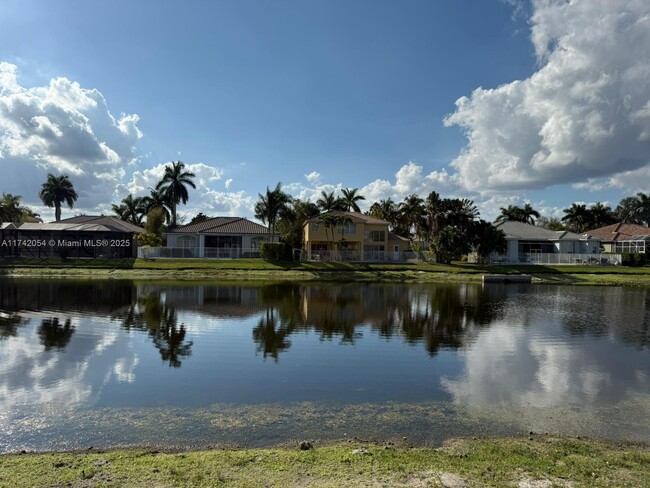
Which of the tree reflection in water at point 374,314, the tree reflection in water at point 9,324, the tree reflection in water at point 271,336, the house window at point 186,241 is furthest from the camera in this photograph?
the house window at point 186,241

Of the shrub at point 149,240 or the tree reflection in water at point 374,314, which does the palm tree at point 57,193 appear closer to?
the shrub at point 149,240

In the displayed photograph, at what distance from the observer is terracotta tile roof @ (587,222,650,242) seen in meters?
71.8

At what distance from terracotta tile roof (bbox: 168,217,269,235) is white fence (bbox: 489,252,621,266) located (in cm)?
3295

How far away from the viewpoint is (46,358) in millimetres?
13805

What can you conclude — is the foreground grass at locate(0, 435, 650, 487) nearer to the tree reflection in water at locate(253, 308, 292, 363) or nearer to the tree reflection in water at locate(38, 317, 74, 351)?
the tree reflection in water at locate(253, 308, 292, 363)

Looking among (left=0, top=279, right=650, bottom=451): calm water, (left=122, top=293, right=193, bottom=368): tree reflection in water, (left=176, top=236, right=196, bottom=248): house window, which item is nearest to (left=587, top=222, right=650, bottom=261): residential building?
(left=0, top=279, right=650, bottom=451): calm water

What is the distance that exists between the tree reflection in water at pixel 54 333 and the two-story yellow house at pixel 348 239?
4186 cm

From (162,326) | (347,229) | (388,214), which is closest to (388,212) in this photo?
(388,214)

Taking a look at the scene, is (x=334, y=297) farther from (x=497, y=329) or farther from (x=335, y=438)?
(x=335, y=438)

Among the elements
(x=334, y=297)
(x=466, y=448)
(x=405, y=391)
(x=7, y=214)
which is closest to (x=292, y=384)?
(x=405, y=391)

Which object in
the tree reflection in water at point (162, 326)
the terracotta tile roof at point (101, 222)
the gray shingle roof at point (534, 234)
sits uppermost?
the terracotta tile roof at point (101, 222)

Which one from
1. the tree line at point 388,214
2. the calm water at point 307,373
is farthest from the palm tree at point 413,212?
the calm water at point 307,373

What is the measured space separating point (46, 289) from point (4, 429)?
98.0 feet

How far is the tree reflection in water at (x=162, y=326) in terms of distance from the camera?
15.1m
